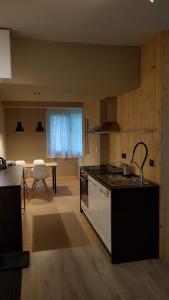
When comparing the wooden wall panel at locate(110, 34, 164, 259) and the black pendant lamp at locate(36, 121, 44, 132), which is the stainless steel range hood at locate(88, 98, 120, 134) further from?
the black pendant lamp at locate(36, 121, 44, 132)

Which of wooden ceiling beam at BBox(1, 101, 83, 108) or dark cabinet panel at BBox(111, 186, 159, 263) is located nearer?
dark cabinet panel at BBox(111, 186, 159, 263)

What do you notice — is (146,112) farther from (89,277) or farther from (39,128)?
(39,128)

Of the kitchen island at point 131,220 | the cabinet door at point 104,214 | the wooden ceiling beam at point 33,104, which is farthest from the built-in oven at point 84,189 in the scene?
the wooden ceiling beam at point 33,104

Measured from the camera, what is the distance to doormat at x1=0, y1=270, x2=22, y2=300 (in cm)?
233

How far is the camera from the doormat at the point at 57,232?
3.44m

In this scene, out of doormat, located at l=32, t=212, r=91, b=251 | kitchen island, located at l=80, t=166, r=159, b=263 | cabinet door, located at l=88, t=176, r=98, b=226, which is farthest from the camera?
cabinet door, located at l=88, t=176, r=98, b=226

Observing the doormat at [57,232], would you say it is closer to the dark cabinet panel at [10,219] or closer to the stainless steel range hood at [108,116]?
the dark cabinet panel at [10,219]

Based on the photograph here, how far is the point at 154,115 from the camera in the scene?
3.03 m

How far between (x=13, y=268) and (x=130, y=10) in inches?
118

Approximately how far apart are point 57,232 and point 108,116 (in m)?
2.32

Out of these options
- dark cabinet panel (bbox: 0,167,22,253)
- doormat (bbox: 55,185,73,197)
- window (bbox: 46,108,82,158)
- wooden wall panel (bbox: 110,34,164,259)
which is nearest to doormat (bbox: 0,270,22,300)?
dark cabinet panel (bbox: 0,167,22,253)

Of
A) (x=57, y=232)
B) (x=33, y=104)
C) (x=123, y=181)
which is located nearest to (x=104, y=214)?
(x=123, y=181)

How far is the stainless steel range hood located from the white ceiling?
155 centimetres

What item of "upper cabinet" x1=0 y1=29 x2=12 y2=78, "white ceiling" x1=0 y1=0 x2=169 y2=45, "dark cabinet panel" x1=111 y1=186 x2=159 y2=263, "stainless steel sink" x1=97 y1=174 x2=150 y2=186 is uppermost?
"white ceiling" x1=0 y1=0 x2=169 y2=45
